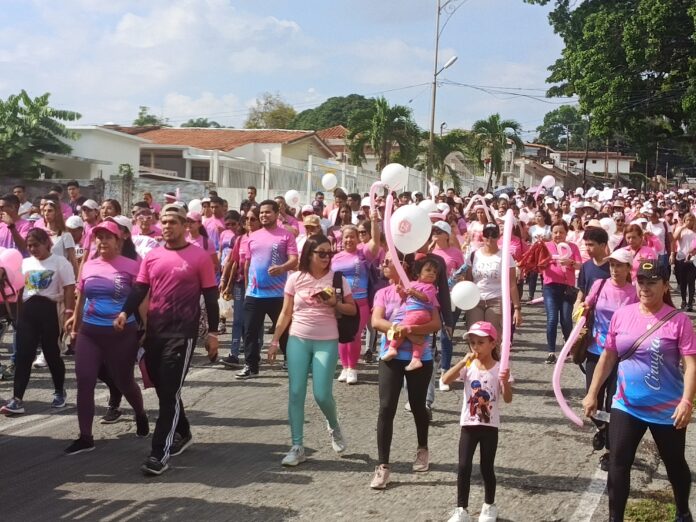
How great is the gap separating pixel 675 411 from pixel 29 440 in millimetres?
4814

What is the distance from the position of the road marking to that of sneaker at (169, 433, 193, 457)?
9.54ft

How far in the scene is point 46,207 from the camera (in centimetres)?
961

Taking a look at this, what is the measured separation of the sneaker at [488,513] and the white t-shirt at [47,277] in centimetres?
428

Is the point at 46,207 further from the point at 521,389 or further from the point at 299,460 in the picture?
the point at 521,389

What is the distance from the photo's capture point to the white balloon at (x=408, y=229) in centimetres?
650

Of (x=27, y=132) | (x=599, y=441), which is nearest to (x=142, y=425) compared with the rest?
(x=599, y=441)

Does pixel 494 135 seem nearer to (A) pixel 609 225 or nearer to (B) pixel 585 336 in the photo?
(A) pixel 609 225

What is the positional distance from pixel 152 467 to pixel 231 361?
13.3ft

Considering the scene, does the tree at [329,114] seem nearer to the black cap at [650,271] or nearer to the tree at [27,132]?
the tree at [27,132]

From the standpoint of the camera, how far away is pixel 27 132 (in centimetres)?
2556

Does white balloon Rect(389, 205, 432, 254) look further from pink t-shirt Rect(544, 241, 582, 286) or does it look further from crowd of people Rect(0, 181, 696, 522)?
pink t-shirt Rect(544, 241, 582, 286)

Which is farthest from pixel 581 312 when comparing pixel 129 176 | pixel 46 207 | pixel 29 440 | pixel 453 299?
pixel 129 176

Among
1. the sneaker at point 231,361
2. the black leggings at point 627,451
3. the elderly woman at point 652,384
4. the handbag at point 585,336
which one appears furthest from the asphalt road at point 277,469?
the sneaker at point 231,361

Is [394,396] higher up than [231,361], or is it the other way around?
[394,396]
